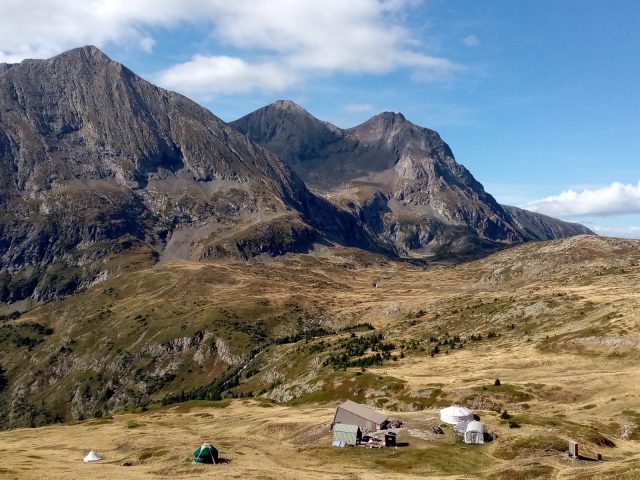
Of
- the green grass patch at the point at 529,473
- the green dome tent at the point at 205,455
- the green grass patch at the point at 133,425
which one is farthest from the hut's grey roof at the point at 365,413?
the green grass patch at the point at 133,425

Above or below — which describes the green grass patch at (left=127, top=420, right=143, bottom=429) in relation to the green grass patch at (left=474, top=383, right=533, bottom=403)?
below

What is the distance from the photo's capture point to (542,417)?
87562 millimetres

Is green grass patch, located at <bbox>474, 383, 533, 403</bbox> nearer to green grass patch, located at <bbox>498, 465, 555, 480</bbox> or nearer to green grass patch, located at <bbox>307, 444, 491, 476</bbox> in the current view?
green grass patch, located at <bbox>307, 444, 491, 476</bbox>

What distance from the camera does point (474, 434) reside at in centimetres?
8031

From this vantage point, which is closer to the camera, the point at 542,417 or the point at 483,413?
the point at 542,417

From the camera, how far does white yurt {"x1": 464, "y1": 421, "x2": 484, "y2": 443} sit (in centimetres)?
7994

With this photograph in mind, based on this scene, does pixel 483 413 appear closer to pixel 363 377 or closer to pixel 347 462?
pixel 347 462

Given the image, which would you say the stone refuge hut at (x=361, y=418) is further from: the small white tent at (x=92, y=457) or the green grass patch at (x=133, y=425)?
the green grass patch at (x=133, y=425)

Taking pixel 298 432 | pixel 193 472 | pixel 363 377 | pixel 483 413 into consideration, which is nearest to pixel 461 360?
pixel 363 377

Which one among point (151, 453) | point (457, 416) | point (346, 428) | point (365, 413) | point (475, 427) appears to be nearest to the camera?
point (475, 427)

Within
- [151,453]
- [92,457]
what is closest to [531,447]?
[151,453]

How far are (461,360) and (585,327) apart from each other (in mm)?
38048

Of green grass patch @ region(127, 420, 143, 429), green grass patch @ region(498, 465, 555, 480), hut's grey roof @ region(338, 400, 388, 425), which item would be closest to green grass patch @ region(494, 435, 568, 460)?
green grass patch @ region(498, 465, 555, 480)

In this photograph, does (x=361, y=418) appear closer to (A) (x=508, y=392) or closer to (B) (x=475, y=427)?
(B) (x=475, y=427)
